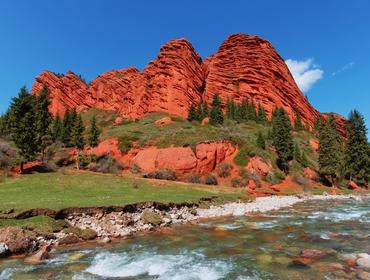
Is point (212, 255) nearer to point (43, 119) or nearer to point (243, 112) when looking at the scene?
point (43, 119)

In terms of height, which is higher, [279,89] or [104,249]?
[279,89]

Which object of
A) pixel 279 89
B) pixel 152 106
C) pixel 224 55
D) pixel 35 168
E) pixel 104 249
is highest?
pixel 224 55

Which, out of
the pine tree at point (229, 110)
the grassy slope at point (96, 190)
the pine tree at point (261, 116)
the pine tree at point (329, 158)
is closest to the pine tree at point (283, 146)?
the pine tree at point (329, 158)

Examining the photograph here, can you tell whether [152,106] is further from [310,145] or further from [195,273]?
[195,273]

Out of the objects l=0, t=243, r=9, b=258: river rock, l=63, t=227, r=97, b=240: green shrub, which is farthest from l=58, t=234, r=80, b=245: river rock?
l=0, t=243, r=9, b=258: river rock

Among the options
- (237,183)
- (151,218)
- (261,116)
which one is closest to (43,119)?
(237,183)

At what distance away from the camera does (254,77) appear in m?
138

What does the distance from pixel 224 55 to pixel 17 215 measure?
13729 cm

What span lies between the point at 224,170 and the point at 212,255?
46167 millimetres

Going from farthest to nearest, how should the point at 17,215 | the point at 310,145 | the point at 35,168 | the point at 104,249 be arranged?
1. the point at 310,145
2. the point at 35,168
3. the point at 17,215
4. the point at 104,249

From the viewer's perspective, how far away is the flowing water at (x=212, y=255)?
39.3ft

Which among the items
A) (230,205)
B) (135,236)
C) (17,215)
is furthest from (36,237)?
(230,205)

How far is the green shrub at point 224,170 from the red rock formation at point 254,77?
75996mm

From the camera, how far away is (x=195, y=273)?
12094 mm
